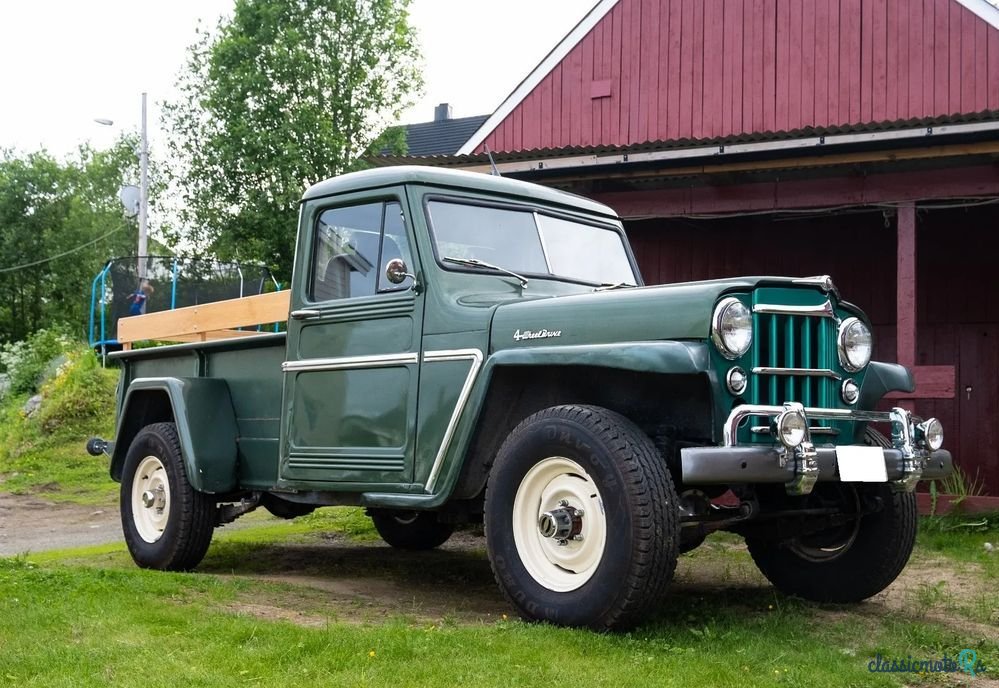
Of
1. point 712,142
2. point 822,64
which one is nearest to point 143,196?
point 822,64

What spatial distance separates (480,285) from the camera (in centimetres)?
552

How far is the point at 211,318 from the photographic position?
279 inches

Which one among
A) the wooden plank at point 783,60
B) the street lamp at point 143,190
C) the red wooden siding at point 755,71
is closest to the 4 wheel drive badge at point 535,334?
the red wooden siding at point 755,71

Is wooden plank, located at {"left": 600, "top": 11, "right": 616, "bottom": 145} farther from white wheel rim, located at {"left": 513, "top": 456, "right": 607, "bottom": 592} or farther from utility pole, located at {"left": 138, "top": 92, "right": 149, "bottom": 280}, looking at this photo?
utility pole, located at {"left": 138, "top": 92, "right": 149, "bottom": 280}

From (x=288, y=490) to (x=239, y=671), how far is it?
2357 mm

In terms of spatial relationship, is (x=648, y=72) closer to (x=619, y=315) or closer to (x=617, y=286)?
(x=617, y=286)

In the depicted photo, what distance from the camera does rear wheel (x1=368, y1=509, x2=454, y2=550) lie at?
7.72 metres

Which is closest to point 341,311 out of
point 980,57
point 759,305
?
point 759,305

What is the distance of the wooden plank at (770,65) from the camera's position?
45.8 ft

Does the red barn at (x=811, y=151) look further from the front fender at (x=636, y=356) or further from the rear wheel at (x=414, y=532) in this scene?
the front fender at (x=636, y=356)

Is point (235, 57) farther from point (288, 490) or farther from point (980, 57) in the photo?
point (288, 490)

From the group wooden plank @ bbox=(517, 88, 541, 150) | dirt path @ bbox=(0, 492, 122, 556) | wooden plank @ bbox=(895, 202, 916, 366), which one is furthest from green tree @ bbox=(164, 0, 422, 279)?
wooden plank @ bbox=(895, 202, 916, 366)

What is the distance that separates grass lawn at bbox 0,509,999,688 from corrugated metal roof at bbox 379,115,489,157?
17.5 metres

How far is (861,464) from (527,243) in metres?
2.17
